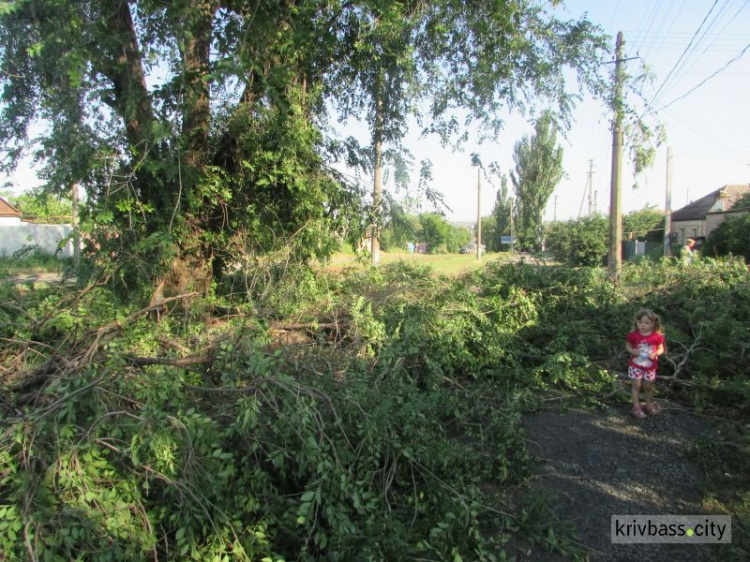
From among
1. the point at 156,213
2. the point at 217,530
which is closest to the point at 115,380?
the point at 217,530

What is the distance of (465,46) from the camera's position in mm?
7977

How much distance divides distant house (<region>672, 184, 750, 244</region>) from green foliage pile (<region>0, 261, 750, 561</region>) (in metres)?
34.6

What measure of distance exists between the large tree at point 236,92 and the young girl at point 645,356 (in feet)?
13.7

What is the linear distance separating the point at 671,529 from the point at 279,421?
266 cm

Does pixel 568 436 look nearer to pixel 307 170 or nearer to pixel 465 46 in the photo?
pixel 307 170

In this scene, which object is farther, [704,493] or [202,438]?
[704,493]

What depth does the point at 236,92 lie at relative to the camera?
6551 mm

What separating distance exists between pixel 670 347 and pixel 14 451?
6622mm

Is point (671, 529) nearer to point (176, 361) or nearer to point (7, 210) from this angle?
point (176, 361)

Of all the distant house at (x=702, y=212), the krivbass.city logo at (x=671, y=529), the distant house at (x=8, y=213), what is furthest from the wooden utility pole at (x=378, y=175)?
the distant house at (x=8, y=213)

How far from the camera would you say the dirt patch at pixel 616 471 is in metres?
2.96

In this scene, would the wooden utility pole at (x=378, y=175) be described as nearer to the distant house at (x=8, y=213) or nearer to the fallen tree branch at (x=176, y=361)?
the fallen tree branch at (x=176, y=361)

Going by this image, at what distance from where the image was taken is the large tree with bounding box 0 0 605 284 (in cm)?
527

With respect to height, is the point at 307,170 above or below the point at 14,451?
above
